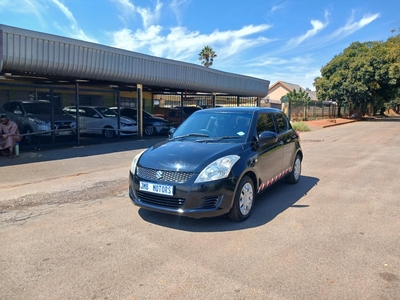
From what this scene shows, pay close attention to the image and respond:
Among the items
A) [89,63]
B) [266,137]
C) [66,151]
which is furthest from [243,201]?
[89,63]

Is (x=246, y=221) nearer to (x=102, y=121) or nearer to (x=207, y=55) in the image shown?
(x=102, y=121)

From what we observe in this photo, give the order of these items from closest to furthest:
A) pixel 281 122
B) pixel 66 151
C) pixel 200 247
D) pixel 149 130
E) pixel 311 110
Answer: pixel 200 247
pixel 281 122
pixel 66 151
pixel 149 130
pixel 311 110

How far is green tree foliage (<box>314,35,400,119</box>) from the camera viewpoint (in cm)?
3378

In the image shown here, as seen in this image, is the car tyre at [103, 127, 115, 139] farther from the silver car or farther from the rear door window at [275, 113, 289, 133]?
the rear door window at [275, 113, 289, 133]

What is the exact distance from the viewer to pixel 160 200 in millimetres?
4574

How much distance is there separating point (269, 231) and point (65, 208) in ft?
11.2

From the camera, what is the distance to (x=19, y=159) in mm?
10250

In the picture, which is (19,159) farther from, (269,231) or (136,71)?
(269,231)

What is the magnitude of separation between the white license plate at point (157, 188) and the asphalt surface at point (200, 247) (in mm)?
521

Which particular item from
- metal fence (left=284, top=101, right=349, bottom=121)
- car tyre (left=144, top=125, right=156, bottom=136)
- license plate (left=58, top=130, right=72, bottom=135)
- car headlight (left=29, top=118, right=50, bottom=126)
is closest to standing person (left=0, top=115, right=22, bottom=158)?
car headlight (left=29, top=118, right=50, bottom=126)

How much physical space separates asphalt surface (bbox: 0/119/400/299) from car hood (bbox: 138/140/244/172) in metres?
0.85

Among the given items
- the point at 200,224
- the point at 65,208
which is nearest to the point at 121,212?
the point at 65,208

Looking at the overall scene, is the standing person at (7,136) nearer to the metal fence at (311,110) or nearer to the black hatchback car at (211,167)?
the black hatchback car at (211,167)

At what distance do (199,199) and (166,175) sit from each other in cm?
56
